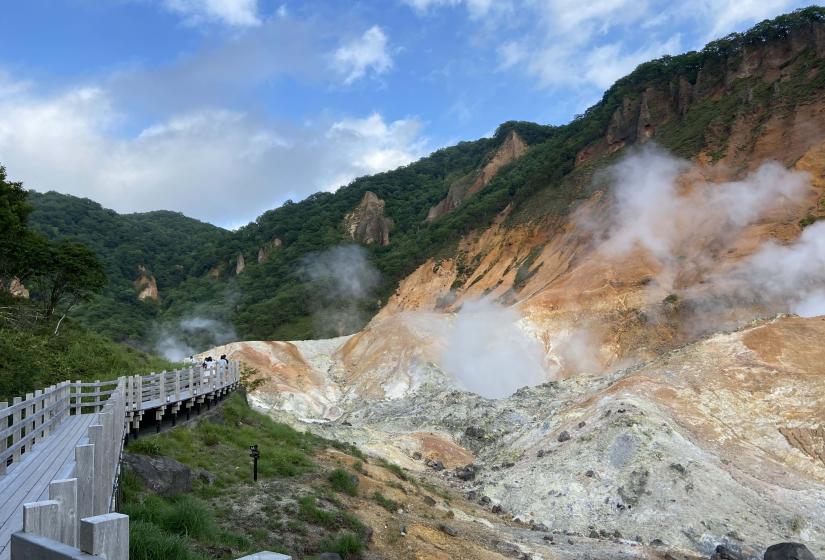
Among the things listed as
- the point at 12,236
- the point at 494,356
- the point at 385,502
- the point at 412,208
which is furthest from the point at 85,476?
the point at 412,208

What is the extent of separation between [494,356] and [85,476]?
1814 inches

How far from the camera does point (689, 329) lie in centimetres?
4588

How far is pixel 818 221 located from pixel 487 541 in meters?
41.9

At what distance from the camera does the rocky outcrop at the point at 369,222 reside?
12125 cm

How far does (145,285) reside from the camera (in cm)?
12638

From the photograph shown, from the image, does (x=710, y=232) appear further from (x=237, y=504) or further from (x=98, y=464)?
(x=98, y=464)

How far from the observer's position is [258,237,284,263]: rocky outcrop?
433ft

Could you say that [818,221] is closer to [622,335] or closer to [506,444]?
[622,335]

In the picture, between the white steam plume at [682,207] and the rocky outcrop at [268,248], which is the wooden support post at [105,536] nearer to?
the white steam plume at [682,207]

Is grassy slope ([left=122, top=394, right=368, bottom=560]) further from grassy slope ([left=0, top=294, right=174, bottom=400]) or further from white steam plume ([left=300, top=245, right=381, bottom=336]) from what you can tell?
white steam plume ([left=300, top=245, right=381, bottom=336])

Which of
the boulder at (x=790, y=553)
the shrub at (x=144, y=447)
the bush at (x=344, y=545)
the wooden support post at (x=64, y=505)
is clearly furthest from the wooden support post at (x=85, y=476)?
the boulder at (x=790, y=553)

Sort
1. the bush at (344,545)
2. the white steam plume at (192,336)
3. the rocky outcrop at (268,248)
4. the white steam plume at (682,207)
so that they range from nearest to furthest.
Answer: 1. the bush at (344,545)
2. the white steam plume at (682,207)
3. the white steam plume at (192,336)
4. the rocky outcrop at (268,248)

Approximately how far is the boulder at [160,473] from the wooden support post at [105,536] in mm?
10241

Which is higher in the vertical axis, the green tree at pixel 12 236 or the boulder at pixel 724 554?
the green tree at pixel 12 236
